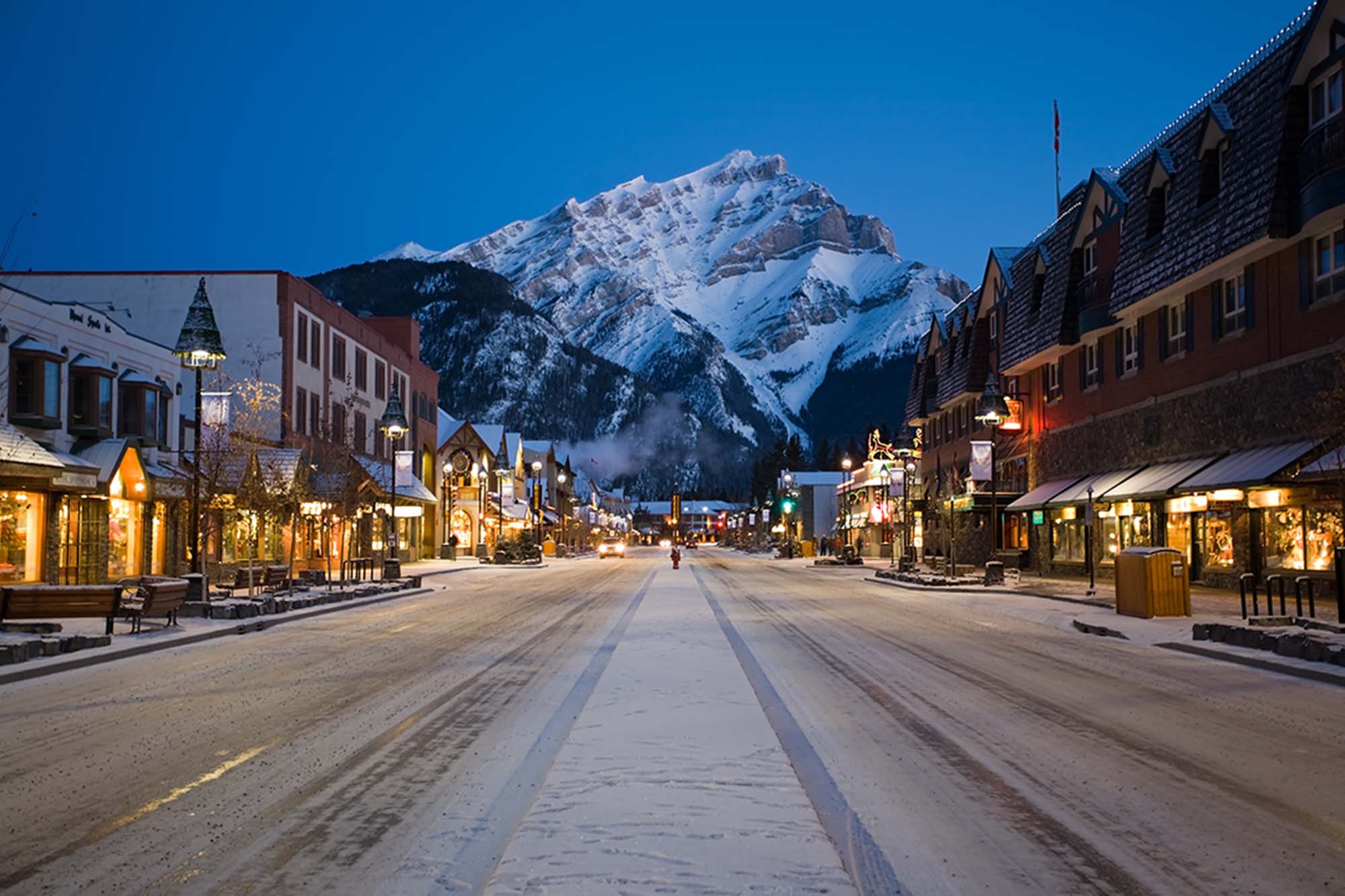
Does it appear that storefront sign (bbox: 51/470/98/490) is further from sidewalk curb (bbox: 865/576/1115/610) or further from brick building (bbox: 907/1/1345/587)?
brick building (bbox: 907/1/1345/587)

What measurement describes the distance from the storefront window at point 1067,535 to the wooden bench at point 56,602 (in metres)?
34.9

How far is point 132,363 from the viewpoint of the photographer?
3653 cm

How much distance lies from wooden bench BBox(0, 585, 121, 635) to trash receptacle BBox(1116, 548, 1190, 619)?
1931 centimetres

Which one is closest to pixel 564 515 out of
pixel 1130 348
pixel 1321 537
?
pixel 1130 348

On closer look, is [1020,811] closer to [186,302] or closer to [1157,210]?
[1157,210]

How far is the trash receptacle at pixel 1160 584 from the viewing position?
23.5 meters

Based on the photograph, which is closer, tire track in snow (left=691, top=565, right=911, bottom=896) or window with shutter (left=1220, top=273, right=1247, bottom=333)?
tire track in snow (left=691, top=565, right=911, bottom=896)

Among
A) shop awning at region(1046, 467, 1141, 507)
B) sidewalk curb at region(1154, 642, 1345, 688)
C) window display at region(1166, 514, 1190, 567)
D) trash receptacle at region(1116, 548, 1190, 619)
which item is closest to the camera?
sidewalk curb at region(1154, 642, 1345, 688)

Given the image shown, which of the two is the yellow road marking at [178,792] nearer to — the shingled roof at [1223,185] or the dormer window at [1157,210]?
the shingled roof at [1223,185]

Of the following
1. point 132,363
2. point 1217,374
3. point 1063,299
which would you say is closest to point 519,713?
point 1217,374

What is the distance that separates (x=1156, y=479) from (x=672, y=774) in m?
30.0

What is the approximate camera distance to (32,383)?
101 ft

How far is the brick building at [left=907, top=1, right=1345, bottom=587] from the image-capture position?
88.3 ft

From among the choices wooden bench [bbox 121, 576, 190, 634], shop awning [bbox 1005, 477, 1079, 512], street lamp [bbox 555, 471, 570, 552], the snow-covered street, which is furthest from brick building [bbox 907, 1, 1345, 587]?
street lamp [bbox 555, 471, 570, 552]
